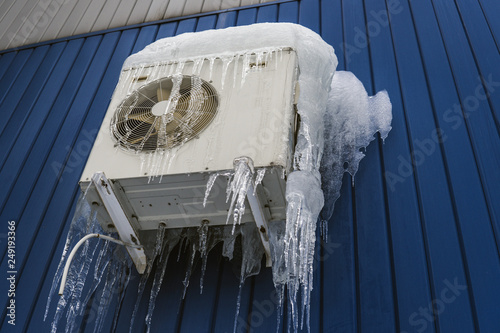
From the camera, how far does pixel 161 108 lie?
104 inches

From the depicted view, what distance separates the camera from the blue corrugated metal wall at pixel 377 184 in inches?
98.0

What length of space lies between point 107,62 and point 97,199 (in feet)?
7.43

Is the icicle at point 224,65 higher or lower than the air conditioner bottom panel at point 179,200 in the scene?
higher

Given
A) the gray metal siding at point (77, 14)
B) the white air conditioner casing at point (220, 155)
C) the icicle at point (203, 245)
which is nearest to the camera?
the white air conditioner casing at point (220, 155)

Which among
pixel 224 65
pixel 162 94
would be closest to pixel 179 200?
pixel 162 94

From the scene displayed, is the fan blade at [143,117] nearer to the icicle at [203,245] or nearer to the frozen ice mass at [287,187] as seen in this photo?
the frozen ice mass at [287,187]

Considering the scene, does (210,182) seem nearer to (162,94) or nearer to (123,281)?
(162,94)

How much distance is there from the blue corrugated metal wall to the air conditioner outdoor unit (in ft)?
1.47

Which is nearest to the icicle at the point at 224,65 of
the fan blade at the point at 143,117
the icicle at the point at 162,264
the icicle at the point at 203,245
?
the fan blade at the point at 143,117

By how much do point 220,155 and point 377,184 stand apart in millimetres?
1018

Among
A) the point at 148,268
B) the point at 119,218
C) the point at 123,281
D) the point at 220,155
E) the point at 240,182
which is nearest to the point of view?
the point at 240,182

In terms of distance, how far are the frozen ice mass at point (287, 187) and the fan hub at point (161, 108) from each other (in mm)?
45

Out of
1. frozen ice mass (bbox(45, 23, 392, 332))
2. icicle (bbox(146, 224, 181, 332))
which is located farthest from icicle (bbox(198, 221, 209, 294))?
icicle (bbox(146, 224, 181, 332))

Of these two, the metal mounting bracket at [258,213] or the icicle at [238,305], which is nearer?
the metal mounting bracket at [258,213]
